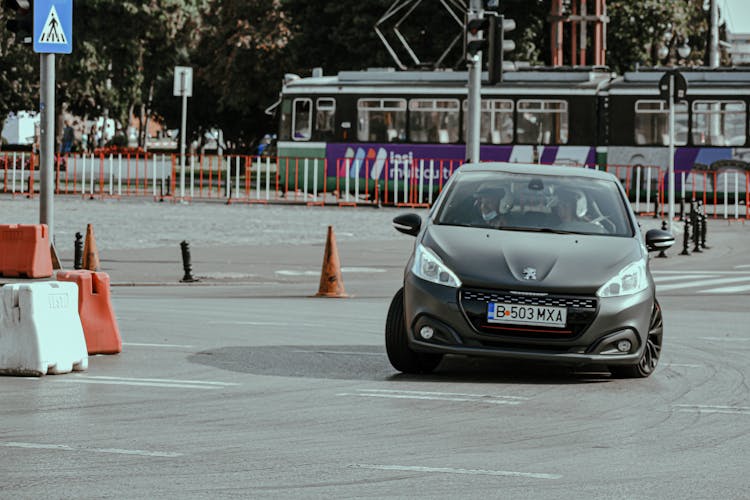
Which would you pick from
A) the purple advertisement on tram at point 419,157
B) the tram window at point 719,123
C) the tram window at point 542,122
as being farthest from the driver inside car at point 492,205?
the tram window at point 542,122

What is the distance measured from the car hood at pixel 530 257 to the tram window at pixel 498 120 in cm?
3179

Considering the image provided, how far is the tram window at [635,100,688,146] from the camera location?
139 feet

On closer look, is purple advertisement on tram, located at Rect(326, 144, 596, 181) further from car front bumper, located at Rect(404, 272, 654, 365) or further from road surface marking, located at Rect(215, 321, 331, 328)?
car front bumper, located at Rect(404, 272, 654, 365)

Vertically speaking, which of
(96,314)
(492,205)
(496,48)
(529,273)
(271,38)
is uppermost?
(271,38)

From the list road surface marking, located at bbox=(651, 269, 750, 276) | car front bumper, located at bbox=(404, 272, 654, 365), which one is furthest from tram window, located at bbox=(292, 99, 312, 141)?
car front bumper, located at bbox=(404, 272, 654, 365)

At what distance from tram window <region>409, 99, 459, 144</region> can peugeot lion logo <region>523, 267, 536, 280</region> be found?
33.2 meters

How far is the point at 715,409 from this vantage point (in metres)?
10.1

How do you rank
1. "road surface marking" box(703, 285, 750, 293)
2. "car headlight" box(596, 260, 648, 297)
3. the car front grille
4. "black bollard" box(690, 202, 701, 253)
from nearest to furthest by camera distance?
the car front grille → "car headlight" box(596, 260, 648, 297) → "road surface marking" box(703, 285, 750, 293) → "black bollard" box(690, 202, 701, 253)

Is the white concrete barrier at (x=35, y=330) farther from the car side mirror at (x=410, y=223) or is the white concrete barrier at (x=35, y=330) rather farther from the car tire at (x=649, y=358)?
the car tire at (x=649, y=358)

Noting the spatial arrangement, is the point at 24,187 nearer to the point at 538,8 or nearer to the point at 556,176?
the point at 538,8

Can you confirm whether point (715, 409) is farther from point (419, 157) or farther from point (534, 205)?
point (419, 157)

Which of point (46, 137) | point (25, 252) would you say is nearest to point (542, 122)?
point (25, 252)

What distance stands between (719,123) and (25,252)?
25.9 metres

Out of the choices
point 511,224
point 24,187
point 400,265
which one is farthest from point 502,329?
point 24,187
